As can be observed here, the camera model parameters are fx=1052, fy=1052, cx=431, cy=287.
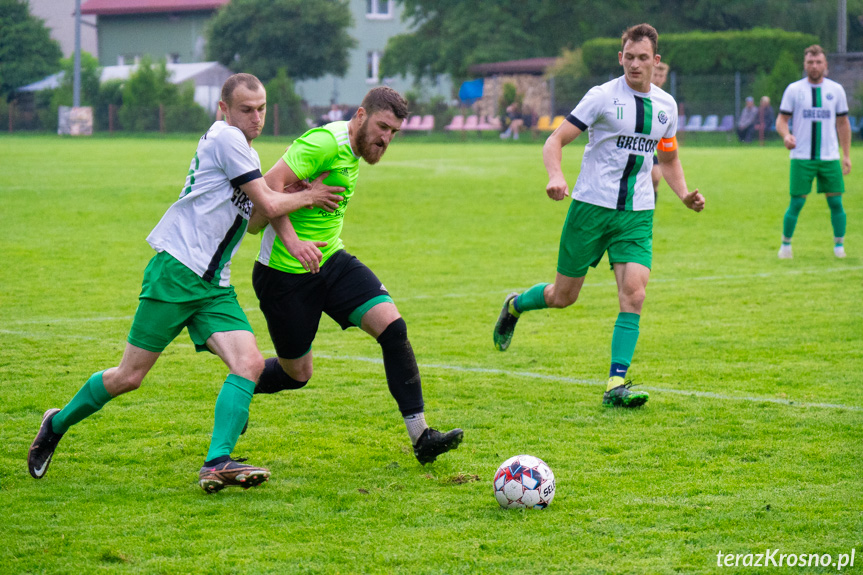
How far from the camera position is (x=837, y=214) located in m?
13.1

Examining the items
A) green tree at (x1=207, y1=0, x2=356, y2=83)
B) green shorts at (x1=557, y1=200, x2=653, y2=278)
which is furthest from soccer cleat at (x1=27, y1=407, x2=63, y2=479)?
green tree at (x1=207, y1=0, x2=356, y2=83)

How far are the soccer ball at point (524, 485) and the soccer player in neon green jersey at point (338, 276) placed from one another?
57 centimetres

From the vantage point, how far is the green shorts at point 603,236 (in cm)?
667

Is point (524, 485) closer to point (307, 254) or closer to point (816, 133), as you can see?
point (307, 254)

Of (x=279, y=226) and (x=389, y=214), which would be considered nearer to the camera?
(x=279, y=226)

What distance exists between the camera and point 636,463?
512 centimetres

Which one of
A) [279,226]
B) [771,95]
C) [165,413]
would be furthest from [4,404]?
[771,95]

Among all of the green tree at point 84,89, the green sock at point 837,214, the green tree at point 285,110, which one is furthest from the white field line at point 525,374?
the green tree at point 84,89

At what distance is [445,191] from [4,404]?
15.6 m

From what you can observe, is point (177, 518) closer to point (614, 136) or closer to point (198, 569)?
point (198, 569)

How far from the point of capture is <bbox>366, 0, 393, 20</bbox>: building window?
69438 millimetres

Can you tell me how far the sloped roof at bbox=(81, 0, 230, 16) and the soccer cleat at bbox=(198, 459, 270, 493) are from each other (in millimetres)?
64457

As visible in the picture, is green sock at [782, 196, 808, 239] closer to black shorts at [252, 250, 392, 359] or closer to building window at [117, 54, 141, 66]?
black shorts at [252, 250, 392, 359]

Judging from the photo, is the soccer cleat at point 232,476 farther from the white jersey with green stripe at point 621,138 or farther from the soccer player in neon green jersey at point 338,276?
the white jersey with green stripe at point 621,138
